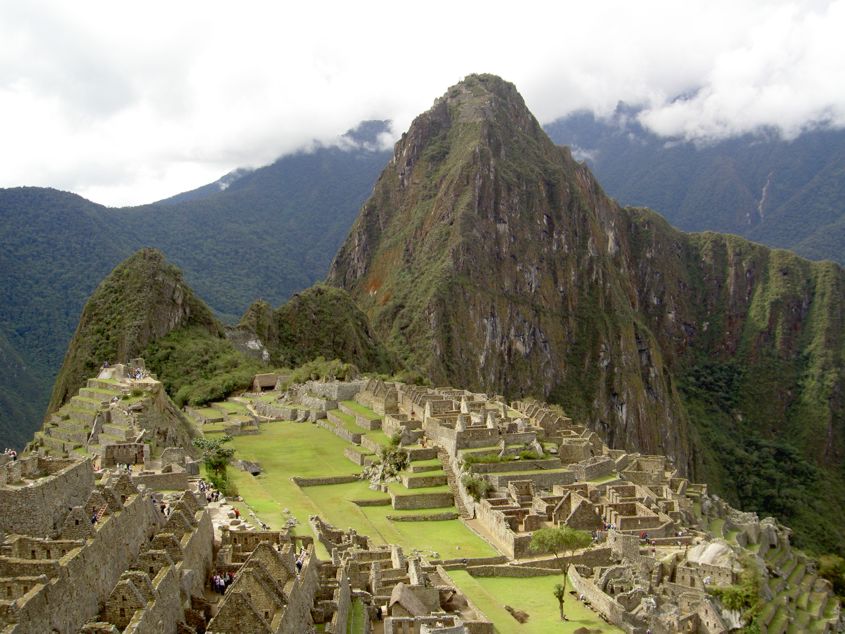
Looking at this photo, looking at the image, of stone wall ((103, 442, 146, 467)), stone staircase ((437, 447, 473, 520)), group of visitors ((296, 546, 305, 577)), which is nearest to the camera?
group of visitors ((296, 546, 305, 577))

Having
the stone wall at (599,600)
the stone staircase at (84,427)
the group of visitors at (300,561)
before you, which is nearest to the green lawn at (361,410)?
the stone staircase at (84,427)

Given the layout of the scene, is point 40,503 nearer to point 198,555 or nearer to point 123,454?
point 198,555

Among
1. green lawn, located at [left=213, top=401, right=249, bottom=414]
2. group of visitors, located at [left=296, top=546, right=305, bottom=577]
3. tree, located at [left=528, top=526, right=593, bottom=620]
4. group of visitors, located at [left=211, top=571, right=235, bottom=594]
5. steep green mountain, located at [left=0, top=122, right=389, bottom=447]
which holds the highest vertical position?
steep green mountain, located at [left=0, top=122, right=389, bottom=447]

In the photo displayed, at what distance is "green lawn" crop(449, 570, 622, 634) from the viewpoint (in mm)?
27406

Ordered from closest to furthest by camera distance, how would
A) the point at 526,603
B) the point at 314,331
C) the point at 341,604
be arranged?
1. the point at 341,604
2. the point at 526,603
3. the point at 314,331

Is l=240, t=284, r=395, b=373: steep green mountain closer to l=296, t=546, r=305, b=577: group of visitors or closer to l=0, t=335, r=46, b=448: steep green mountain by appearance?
l=0, t=335, r=46, b=448: steep green mountain

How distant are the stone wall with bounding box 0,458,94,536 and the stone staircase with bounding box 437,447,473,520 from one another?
2395 centimetres

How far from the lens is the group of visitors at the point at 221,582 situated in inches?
791

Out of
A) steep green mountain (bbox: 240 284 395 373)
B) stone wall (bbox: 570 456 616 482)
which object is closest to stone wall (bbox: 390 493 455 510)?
stone wall (bbox: 570 456 616 482)

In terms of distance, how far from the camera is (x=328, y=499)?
138 ft

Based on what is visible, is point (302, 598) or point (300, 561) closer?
point (302, 598)

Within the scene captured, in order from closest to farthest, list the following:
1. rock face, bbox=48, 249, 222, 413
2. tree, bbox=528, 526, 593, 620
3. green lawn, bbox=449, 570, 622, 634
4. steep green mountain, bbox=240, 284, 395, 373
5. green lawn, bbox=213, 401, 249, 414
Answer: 1. green lawn, bbox=449, 570, 622, 634
2. tree, bbox=528, 526, 593, 620
3. green lawn, bbox=213, 401, 249, 414
4. rock face, bbox=48, 249, 222, 413
5. steep green mountain, bbox=240, 284, 395, 373

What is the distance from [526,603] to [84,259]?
110788 mm

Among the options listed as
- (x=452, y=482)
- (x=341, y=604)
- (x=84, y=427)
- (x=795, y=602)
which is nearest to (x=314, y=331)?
(x=452, y=482)
